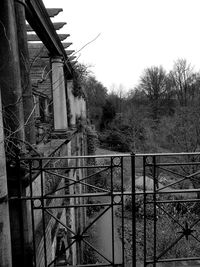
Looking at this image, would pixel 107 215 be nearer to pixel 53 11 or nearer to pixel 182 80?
pixel 53 11

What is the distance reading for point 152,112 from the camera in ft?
96.0

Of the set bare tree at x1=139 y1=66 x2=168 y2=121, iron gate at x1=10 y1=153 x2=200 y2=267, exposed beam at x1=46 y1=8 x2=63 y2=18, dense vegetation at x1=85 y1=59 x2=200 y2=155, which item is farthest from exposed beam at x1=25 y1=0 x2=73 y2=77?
bare tree at x1=139 y1=66 x2=168 y2=121

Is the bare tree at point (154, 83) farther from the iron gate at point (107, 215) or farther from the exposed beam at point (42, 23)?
the exposed beam at point (42, 23)

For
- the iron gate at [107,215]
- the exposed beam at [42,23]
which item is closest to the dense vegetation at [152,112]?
the iron gate at [107,215]

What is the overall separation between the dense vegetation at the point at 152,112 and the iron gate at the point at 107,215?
203cm

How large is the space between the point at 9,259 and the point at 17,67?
216cm

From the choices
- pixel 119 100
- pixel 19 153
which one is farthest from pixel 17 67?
pixel 119 100

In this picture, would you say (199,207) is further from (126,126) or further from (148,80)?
(148,80)

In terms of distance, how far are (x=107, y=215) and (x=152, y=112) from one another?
16847 millimetres

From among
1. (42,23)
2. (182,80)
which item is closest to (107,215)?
(42,23)

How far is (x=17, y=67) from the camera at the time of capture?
306 centimetres

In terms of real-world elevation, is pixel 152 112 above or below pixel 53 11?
below

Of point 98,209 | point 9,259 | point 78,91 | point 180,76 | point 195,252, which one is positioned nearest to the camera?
point 9,259

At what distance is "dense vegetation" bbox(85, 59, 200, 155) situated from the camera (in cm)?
1689
